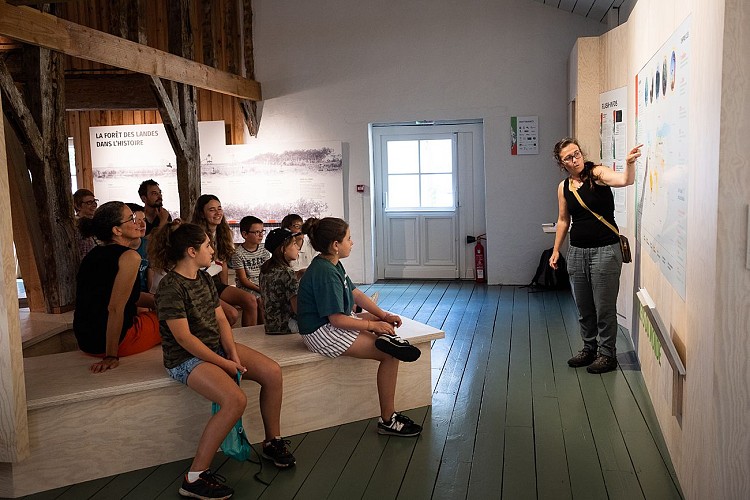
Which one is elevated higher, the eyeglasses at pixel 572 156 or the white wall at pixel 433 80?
the white wall at pixel 433 80

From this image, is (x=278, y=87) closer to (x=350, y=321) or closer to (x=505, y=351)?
(x=505, y=351)

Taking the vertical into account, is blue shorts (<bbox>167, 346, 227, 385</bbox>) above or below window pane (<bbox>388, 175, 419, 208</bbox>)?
below

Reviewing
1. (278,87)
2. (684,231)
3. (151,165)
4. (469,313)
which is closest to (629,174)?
(684,231)

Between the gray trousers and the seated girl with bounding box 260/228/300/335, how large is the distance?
184 cm

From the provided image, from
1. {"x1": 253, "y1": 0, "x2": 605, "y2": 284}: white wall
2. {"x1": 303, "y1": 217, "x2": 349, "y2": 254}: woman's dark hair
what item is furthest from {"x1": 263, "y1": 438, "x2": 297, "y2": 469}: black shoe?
{"x1": 253, "y1": 0, "x2": 605, "y2": 284}: white wall

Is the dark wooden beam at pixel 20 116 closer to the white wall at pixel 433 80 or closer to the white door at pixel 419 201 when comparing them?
the white wall at pixel 433 80

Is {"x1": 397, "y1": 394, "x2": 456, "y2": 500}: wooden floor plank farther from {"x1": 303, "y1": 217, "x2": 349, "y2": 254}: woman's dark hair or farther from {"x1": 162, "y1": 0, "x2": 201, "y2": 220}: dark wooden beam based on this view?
{"x1": 162, "y1": 0, "x2": 201, "y2": 220}: dark wooden beam

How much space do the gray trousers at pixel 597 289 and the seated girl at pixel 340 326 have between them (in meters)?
1.61

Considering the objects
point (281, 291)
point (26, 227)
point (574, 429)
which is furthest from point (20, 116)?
point (574, 429)

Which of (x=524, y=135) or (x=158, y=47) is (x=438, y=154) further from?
(x=158, y=47)

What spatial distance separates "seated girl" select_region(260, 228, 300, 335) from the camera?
4.30 meters

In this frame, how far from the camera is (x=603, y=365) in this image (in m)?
4.88

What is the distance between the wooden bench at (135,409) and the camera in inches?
131

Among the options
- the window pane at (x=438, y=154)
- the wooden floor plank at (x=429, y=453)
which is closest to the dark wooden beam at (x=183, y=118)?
the window pane at (x=438, y=154)
